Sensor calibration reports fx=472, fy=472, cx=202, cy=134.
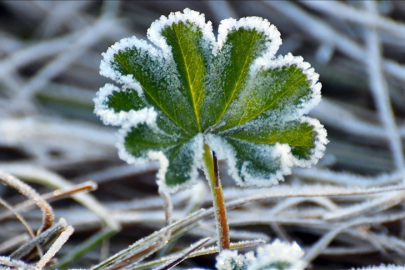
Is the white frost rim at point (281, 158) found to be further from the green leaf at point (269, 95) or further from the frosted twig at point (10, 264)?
the frosted twig at point (10, 264)

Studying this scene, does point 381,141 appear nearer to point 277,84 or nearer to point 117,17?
point 277,84

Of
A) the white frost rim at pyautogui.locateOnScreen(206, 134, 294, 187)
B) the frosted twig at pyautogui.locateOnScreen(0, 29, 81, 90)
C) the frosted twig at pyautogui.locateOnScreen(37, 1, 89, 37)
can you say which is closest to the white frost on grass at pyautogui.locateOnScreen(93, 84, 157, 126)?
the white frost rim at pyautogui.locateOnScreen(206, 134, 294, 187)

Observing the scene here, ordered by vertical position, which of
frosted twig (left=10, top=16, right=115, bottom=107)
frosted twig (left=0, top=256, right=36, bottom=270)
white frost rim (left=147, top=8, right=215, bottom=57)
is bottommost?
frosted twig (left=0, top=256, right=36, bottom=270)

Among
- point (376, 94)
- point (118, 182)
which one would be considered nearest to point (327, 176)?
point (376, 94)

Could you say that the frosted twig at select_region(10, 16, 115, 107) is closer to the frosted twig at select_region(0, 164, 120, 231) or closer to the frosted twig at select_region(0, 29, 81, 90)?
the frosted twig at select_region(0, 29, 81, 90)

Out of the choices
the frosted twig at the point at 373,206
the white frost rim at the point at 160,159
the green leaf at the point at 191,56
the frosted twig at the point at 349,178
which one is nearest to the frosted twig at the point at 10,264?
the white frost rim at the point at 160,159

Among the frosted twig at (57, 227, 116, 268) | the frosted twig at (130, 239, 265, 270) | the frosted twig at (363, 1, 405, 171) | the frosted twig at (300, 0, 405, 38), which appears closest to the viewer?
the frosted twig at (130, 239, 265, 270)
